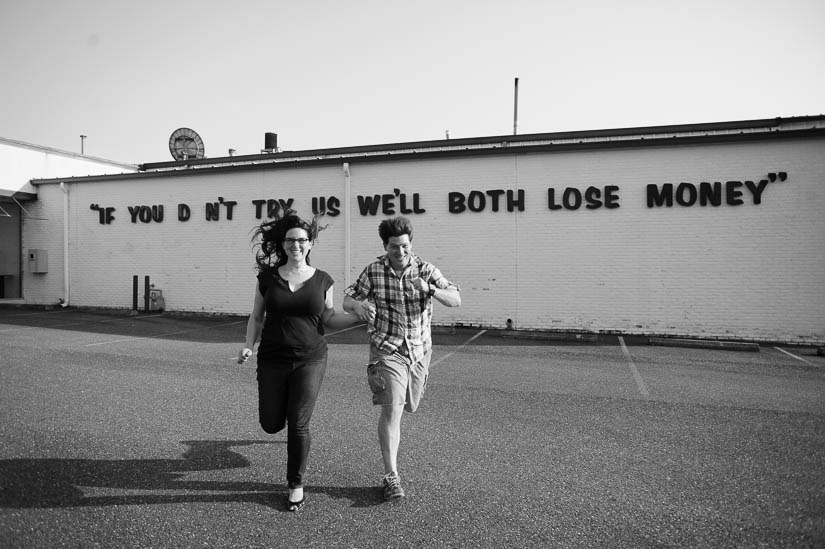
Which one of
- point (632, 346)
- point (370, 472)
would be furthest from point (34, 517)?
point (632, 346)

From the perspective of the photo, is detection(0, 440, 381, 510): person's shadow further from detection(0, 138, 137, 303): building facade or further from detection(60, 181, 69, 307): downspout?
detection(0, 138, 137, 303): building facade

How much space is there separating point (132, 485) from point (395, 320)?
7.20ft

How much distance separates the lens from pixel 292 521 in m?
3.30

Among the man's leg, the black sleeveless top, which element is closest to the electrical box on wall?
the black sleeveless top

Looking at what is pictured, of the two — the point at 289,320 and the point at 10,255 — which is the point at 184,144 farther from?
→ the point at 289,320

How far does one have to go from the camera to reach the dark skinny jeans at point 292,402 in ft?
11.5

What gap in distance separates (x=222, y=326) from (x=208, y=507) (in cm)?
1054

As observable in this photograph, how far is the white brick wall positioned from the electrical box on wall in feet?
16.0

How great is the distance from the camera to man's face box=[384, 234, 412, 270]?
12.4ft

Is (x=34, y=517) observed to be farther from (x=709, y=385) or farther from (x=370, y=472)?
(x=709, y=385)

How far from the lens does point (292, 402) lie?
3.54 meters

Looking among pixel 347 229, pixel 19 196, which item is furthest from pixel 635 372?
pixel 19 196

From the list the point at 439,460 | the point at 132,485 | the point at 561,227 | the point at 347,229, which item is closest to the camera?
the point at 132,485

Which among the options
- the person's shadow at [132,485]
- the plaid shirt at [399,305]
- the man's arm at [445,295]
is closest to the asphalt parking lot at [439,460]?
the person's shadow at [132,485]
